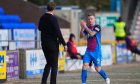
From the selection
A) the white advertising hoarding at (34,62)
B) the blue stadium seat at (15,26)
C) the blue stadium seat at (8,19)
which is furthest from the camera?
the blue stadium seat at (8,19)

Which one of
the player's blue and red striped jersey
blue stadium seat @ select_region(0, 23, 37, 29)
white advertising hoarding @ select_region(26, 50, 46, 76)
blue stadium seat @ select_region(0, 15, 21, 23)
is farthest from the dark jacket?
blue stadium seat @ select_region(0, 15, 21, 23)

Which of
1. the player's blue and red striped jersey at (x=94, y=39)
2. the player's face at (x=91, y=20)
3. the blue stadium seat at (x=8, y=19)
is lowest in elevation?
the blue stadium seat at (x=8, y=19)

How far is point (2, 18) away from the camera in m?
25.0

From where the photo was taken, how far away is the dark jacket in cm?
1308

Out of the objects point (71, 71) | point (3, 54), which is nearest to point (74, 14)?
point (71, 71)

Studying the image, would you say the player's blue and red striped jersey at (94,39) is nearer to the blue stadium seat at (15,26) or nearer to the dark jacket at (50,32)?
the dark jacket at (50,32)

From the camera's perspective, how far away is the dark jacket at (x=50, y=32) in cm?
1308

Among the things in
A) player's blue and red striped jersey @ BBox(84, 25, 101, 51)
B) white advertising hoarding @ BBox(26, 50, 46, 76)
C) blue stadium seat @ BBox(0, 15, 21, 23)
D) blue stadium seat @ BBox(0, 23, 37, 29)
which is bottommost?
white advertising hoarding @ BBox(26, 50, 46, 76)

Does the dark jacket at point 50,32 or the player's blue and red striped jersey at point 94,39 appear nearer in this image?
the dark jacket at point 50,32

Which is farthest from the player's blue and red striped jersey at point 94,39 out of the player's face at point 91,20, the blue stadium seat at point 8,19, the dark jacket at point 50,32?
the blue stadium seat at point 8,19

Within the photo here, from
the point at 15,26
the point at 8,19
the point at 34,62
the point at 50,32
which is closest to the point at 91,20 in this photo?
the point at 50,32

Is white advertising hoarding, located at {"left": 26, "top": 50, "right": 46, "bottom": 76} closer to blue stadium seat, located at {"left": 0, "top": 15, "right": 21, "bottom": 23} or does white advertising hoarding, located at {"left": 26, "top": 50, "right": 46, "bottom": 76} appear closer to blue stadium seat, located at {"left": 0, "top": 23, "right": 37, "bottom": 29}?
blue stadium seat, located at {"left": 0, "top": 23, "right": 37, "bottom": 29}

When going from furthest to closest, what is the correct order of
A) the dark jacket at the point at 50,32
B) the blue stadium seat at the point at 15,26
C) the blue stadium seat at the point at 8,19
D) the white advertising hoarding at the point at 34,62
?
the blue stadium seat at the point at 8,19
the blue stadium seat at the point at 15,26
the white advertising hoarding at the point at 34,62
the dark jacket at the point at 50,32

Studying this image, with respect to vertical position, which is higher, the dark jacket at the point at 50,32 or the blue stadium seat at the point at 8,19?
the dark jacket at the point at 50,32
